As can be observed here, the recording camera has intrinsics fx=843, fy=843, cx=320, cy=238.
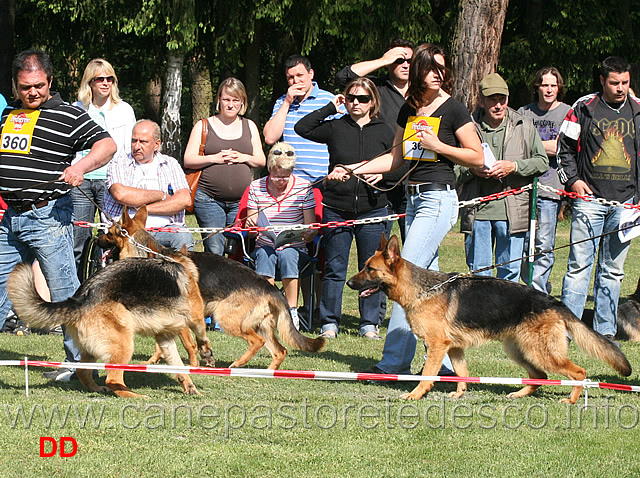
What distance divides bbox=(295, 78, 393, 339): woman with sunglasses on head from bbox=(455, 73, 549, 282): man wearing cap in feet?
2.84

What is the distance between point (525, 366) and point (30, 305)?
3.30m

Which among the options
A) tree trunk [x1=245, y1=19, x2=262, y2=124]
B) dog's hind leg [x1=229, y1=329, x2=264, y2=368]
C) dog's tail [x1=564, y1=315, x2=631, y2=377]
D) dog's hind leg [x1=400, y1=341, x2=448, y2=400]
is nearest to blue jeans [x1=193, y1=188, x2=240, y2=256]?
dog's hind leg [x1=229, y1=329, x2=264, y2=368]

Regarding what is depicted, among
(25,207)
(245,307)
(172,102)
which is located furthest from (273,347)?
(172,102)

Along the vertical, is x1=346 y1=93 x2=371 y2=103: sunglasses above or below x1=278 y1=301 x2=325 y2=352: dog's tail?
above

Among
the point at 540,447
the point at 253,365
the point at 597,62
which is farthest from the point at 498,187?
the point at 597,62

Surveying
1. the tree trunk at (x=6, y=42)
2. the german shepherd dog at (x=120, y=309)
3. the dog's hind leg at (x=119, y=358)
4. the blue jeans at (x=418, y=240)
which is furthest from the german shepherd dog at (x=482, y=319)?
the tree trunk at (x=6, y=42)

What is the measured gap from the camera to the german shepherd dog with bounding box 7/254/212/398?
5211mm

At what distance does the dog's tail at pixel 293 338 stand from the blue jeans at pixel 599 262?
2389mm

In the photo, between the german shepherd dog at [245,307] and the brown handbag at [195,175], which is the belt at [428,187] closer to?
the german shepherd dog at [245,307]

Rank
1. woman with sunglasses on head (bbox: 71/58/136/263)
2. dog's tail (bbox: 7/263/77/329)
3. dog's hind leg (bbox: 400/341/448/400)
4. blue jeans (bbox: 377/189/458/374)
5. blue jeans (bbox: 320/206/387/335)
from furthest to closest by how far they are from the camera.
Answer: woman with sunglasses on head (bbox: 71/58/136/263) < blue jeans (bbox: 320/206/387/335) < blue jeans (bbox: 377/189/458/374) < dog's hind leg (bbox: 400/341/448/400) < dog's tail (bbox: 7/263/77/329)

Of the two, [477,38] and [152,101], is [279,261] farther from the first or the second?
[152,101]

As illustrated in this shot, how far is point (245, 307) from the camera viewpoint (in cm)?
663

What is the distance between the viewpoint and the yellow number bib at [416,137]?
5746 millimetres

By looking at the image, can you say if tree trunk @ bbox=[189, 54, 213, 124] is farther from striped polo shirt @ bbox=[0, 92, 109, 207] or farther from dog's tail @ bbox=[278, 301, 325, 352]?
striped polo shirt @ bbox=[0, 92, 109, 207]
